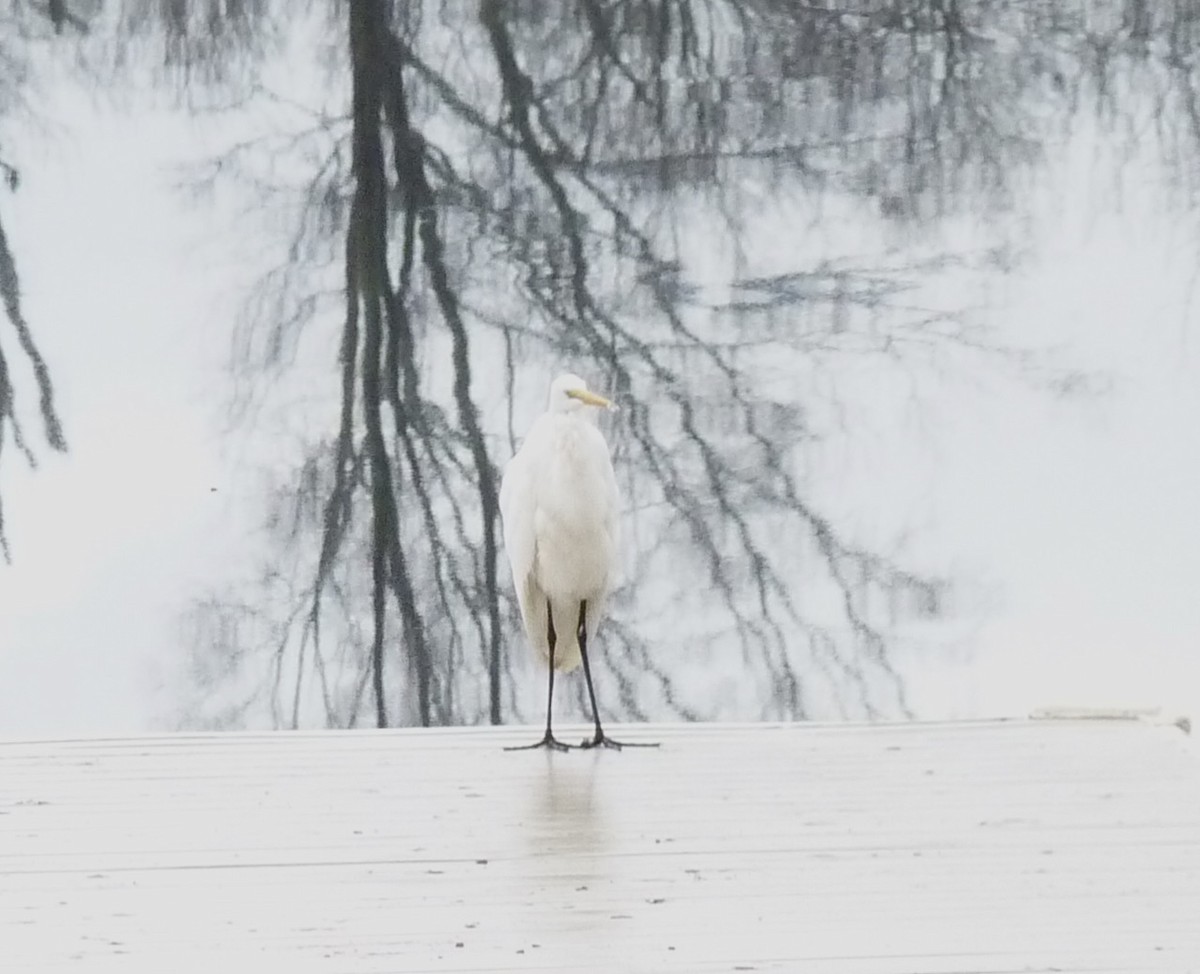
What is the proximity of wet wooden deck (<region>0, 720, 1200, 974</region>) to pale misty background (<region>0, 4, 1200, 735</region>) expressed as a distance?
83 cm

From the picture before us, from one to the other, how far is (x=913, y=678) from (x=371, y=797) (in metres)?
1.45

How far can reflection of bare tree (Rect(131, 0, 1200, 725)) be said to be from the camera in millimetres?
3287

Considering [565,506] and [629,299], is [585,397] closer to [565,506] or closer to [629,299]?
[565,506]

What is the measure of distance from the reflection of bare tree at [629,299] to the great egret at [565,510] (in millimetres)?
809

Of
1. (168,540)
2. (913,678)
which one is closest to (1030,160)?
(913,678)

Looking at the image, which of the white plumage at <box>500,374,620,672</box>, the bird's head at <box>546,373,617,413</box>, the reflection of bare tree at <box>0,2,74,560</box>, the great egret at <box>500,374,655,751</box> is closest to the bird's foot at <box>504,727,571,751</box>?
the great egret at <box>500,374,655,751</box>

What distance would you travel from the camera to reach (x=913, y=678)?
10.8ft

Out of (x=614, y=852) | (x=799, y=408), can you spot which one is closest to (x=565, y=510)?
(x=614, y=852)

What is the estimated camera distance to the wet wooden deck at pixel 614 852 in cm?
159

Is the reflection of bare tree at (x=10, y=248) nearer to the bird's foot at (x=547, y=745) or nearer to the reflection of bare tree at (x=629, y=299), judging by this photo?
the reflection of bare tree at (x=629, y=299)

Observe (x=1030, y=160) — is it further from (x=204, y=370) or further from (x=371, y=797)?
(x=371, y=797)

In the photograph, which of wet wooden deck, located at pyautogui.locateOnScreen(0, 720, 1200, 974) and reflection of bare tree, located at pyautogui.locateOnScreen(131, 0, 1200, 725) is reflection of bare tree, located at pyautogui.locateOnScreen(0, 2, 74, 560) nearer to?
reflection of bare tree, located at pyautogui.locateOnScreen(131, 0, 1200, 725)

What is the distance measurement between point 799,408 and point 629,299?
41 cm

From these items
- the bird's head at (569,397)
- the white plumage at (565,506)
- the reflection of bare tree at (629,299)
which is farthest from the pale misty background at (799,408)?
the bird's head at (569,397)
